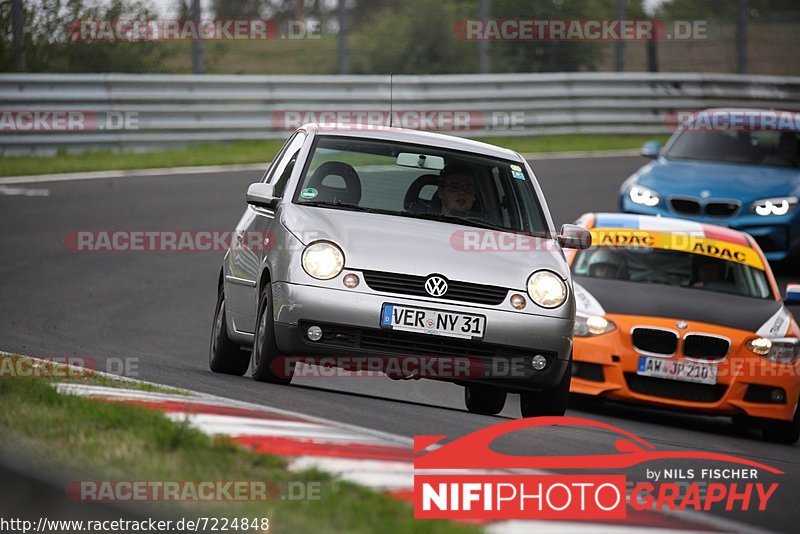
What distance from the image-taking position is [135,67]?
2120 cm

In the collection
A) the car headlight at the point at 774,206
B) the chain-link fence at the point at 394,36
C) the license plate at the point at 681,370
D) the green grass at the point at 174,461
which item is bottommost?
the license plate at the point at 681,370

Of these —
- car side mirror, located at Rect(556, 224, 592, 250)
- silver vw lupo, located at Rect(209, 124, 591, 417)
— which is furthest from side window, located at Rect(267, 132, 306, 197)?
car side mirror, located at Rect(556, 224, 592, 250)

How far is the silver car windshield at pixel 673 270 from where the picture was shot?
1068 cm

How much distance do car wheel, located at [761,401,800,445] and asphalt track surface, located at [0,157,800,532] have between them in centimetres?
12

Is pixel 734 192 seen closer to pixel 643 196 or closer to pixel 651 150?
pixel 643 196

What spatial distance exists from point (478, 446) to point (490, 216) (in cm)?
264

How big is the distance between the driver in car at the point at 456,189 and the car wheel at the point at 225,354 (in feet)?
5.57

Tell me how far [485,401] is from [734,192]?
7279 millimetres

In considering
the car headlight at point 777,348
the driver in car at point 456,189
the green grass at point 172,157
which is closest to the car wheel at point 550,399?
the driver in car at point 456,189

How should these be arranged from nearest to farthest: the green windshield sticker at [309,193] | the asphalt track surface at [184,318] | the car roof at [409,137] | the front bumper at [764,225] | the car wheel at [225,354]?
the asphalt track surface at [184,318] → the green windshield sticker at [309,193] → the car roof at [409,137] → the car wheel at [225,354] → the front bumper at [764,225]

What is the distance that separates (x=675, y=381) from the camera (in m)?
9.56

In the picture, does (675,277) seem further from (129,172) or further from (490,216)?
(129,172)

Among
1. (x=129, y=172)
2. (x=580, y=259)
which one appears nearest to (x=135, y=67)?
(x=129, y=172)

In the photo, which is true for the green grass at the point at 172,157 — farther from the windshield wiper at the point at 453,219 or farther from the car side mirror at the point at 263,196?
the windshield wiper at the point at 453,219
